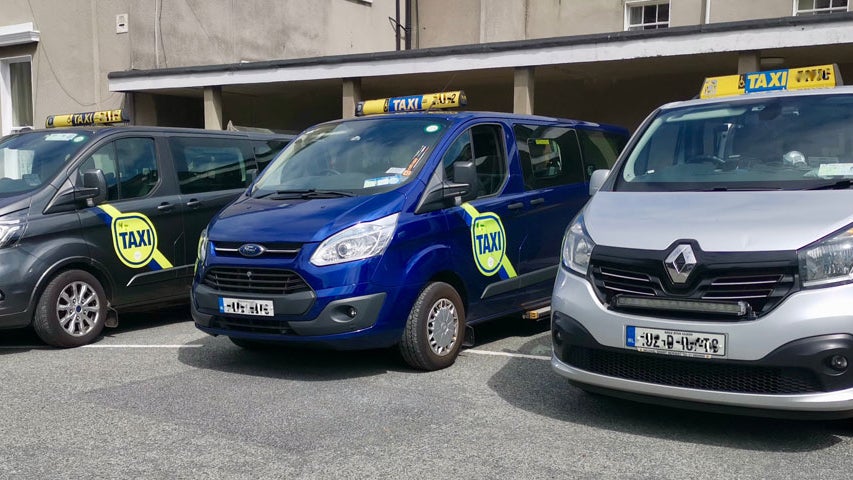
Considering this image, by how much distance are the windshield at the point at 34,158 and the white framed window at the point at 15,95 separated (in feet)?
37.1

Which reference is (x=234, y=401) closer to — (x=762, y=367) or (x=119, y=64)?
(x=762, y=367)

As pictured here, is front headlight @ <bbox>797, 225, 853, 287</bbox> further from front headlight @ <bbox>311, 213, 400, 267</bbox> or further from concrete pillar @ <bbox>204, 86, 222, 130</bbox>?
concrete pillar @ <bbox>204, 86, 222, 130</bbox>

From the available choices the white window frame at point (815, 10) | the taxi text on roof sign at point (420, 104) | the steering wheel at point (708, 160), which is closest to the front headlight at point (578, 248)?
the steering wheel at point (708, 160)

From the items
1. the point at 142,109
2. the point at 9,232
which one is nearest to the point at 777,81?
the point at 9,232

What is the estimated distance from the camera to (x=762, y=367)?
4.21m

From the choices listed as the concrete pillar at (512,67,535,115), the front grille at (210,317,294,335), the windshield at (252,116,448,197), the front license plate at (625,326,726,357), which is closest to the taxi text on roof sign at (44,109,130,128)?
the windshield at (252,116,448,197)

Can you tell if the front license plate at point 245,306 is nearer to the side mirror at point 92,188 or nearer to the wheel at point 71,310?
the wheel at point 71,310

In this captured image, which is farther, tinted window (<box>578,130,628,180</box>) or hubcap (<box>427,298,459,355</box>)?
tinted window (<box>578,130,628,180</box>)

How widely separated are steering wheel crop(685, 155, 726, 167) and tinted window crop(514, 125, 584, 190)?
202cm

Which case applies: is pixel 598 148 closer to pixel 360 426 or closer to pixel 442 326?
pixel 442 326

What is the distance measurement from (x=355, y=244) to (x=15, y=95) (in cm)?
1565

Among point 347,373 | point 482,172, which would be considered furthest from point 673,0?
point 347,373

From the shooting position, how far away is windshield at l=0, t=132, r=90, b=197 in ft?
24.4

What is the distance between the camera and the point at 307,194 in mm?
6383
